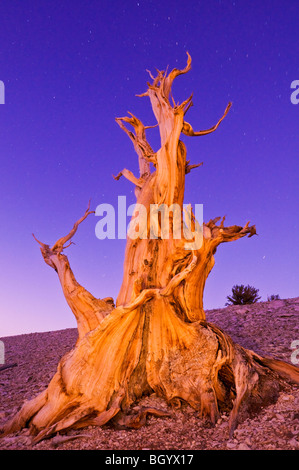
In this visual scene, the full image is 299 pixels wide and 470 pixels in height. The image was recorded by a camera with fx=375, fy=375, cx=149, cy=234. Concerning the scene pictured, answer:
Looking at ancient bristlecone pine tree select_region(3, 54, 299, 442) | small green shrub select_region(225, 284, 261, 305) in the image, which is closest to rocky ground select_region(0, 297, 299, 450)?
ancient bristlecone pine tree select_region(3, 54, 299, 442)

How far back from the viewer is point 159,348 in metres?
4.87

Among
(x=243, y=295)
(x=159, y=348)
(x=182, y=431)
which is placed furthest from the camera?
(x=243, y=295)

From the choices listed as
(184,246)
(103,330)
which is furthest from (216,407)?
(184,246)

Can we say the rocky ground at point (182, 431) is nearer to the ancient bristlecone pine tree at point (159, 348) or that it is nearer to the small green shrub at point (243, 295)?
the ancient bristlecone pine tree at point (159, 348)

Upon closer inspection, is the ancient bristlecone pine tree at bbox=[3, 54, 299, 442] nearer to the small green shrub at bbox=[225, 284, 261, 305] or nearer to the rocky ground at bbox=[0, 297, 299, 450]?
the rocky ground at bbox=[0, 297, 299, 450]

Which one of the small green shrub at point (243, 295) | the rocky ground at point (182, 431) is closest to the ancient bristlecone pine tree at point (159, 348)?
the rocky ground at point (182, 431)

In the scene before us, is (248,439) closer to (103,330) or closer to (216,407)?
(216,407)

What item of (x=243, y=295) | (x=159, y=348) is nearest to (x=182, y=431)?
(x=159, y=348)

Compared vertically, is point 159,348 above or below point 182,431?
above

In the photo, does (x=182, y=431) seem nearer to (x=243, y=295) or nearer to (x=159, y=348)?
(x=159, y=348)

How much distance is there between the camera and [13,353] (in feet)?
34.1

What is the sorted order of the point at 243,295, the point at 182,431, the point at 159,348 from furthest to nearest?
the point at 243,295, the point at 159,348, the point at 182,431

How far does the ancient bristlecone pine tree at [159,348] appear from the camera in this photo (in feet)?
14.5

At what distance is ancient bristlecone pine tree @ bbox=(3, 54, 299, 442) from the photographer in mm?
4422
